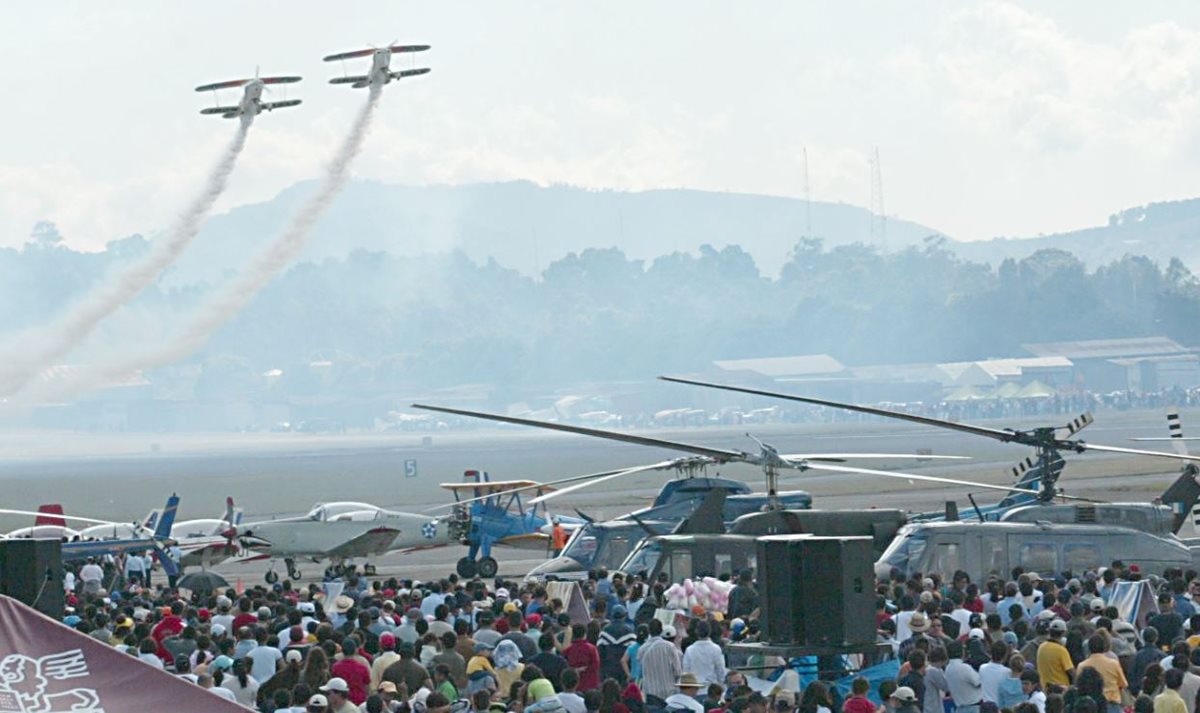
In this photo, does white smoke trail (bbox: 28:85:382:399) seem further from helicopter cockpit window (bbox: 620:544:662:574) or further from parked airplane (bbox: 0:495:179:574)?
helicopter cockpit window (bbox: 620:544:662:574)

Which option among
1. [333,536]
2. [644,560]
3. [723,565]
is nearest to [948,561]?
[723,565]

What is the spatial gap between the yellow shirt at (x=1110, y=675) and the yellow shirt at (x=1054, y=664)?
30.1 inches

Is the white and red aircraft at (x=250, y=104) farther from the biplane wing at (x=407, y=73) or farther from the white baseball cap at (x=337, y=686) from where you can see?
the white baseball cap at (x=337, y=686)

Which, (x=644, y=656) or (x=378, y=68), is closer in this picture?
(x=644, y=656)

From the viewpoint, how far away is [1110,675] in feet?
44.6

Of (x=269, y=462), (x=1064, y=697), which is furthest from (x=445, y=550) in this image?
(x=269, y=462)

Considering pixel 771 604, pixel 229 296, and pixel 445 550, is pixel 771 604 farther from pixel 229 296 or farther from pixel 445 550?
pixel 229 296

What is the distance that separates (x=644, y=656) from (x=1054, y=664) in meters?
3.15

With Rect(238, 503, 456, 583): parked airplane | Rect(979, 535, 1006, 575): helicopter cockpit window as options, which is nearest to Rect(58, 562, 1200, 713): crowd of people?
Rect(979, 535, 1006, 575): helicopter cockpit window

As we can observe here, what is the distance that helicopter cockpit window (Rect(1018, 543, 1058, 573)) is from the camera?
24312 mm

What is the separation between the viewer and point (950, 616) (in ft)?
55.4

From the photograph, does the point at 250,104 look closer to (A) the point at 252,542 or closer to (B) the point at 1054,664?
(A) the point at 252,542

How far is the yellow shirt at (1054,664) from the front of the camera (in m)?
14.4

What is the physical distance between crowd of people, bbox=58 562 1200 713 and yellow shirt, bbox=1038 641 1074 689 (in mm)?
14
